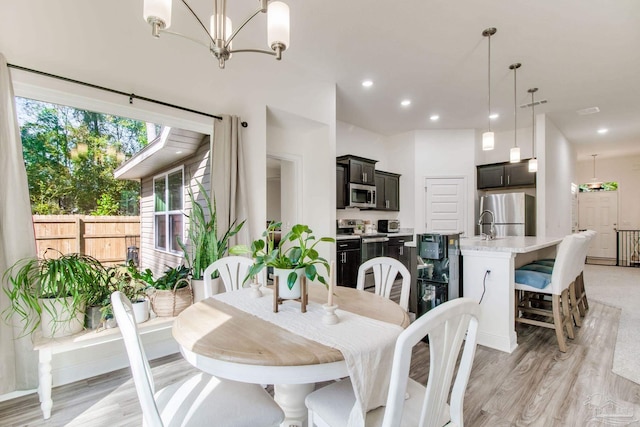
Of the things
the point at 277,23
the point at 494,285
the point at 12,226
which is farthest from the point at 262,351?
the point at 494,285

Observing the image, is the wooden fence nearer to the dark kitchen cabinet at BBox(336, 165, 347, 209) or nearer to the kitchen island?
the kitchen island

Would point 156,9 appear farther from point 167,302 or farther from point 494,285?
point 494,285

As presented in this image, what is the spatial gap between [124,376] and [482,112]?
5988 mm

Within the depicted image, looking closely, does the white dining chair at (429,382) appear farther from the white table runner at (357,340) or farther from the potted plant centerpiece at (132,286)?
the potted plant centerpiece at (132,286)

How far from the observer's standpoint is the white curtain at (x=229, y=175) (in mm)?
2963

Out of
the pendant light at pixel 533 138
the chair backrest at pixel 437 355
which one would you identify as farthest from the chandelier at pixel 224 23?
the pendant light at pixel 533 138

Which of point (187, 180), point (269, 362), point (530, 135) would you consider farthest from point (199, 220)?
point (530, 135)

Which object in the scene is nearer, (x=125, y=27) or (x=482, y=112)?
(x=125, y=27)

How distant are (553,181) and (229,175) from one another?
598 cm

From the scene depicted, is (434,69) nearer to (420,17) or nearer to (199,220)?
(420,17)

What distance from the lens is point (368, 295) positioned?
74.0 inches

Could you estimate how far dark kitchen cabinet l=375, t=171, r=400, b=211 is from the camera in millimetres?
6070

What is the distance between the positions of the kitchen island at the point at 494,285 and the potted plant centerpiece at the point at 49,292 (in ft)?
10.5

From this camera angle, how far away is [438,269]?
9.92ft
